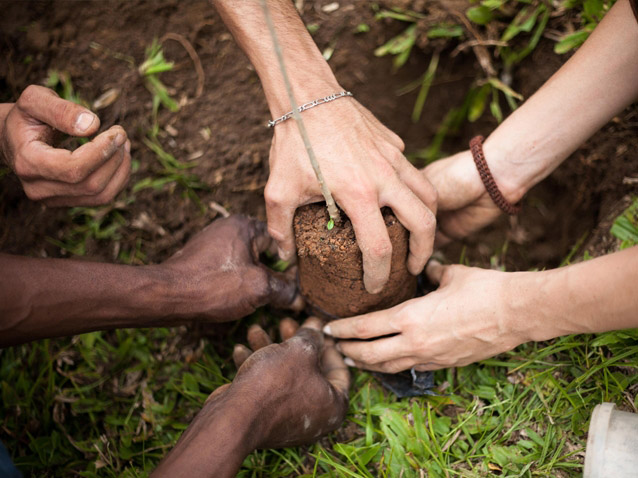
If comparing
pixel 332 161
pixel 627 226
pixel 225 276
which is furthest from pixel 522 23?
pixel 225 276

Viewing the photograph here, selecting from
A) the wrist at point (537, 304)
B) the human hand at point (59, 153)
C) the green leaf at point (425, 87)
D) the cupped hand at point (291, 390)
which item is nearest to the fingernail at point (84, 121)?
the human hand at point (59, 153)

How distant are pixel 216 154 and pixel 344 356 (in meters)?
1.23

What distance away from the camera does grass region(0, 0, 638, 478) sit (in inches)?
74.9

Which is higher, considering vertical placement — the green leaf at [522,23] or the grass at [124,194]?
the green leaf at [522,23]

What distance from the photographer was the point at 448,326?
1844mm

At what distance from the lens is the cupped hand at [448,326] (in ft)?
5.81

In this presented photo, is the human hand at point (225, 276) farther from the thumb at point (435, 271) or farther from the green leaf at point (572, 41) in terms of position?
the green leaf at point (572, 41)

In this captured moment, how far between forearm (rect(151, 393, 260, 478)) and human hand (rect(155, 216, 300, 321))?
1.33 ft

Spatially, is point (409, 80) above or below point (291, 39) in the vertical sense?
below

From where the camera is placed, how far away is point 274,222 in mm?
1807

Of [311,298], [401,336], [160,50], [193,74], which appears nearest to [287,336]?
[311,298]

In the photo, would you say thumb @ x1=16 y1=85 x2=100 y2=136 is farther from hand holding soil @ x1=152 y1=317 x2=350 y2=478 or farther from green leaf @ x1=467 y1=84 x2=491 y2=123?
green leaf @ x1=467 y1=84 x2=491 y2=123

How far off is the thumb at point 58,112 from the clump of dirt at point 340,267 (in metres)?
0.76

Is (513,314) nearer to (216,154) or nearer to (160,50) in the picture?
(216,154)
